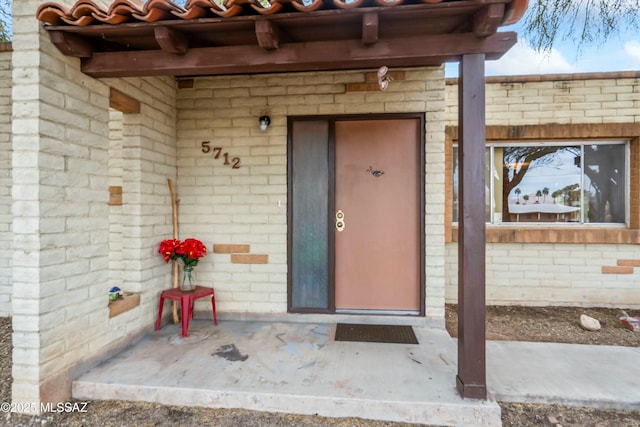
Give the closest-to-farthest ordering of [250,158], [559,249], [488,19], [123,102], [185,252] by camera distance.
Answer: [488,19] < [123,102] < [185,252] < [250,158] < [559,249]

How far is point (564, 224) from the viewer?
172 inches

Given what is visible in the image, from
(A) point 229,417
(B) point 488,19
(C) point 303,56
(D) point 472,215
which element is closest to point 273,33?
(C) point 303,56

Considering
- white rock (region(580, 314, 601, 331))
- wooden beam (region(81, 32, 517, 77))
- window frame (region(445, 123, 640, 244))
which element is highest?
wooden beam (region(81, 32, 517, 77))

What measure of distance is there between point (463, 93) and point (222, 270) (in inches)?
110

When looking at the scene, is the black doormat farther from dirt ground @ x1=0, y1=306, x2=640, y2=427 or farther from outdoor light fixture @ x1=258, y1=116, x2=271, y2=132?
outdoor light fixture @ x1=258, y1=116, x2=271, y2=132

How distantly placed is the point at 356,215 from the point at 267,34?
1.93 metres

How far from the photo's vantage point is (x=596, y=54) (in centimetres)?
360

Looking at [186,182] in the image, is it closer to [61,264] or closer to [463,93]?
[61,264]

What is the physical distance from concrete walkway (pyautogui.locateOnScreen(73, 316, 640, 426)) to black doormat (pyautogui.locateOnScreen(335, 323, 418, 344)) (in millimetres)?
100

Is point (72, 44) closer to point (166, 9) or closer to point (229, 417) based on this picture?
point (166, 9)

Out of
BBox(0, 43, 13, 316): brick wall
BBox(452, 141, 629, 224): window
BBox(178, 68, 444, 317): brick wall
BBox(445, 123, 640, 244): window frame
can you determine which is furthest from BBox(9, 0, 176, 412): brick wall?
BBox(452, 141, 629, 224): window

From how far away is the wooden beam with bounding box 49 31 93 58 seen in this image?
2.24 m

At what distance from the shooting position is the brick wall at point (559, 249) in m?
4.12

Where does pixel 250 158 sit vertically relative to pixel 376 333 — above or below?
above
